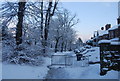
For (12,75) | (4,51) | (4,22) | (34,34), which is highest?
(4,22)

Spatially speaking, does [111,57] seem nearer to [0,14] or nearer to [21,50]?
[21,50]

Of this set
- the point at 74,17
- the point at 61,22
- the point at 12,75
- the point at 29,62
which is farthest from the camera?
the point at 74,17

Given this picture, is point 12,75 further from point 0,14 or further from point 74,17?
point 74,17

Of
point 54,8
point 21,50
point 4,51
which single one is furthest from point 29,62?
point 54,8

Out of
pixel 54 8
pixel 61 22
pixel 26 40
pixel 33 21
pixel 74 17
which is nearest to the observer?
pixel 26 40

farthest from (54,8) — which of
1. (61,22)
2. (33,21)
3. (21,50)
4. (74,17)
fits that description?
(74,17)

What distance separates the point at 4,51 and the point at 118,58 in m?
7.71

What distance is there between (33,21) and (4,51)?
3809 mm

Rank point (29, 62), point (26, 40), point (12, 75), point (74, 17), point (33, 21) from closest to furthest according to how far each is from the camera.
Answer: point (12, 75) < point (29, 62) < point (26, 40) < point (33, 21) < point (74, 17)

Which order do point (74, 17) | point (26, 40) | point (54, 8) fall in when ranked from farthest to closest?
point (74, 17) < point (54, 8) < point (26, 40)

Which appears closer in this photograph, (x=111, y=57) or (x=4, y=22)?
(x=111, y=57)

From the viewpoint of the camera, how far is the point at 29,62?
35.6 ft

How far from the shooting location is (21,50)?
11.4 meters

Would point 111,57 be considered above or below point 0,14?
below
